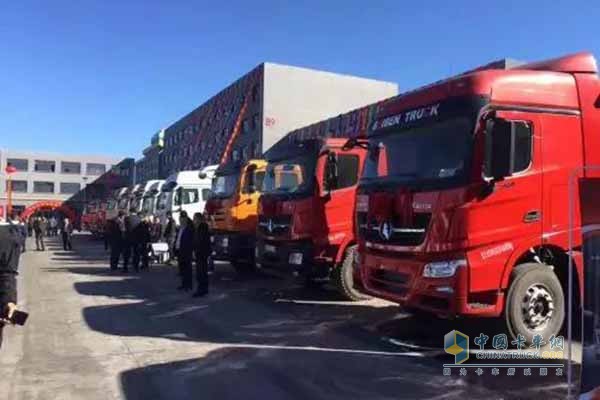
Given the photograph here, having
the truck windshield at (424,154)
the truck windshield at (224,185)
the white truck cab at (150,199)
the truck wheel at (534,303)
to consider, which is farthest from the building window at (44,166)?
the truck wheel at (534,303)

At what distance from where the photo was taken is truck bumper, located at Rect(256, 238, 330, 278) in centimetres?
1068

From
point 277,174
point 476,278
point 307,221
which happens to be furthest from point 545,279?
point 277,174

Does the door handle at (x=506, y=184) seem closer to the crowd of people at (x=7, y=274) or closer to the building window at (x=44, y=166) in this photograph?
the crowd of people at (x=7, y=274)

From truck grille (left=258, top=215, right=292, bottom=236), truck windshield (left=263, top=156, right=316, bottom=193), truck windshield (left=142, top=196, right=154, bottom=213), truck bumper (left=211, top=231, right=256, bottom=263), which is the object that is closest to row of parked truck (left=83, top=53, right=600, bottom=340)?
truck windshield (left=263, top=156, right=316, bottom=193)

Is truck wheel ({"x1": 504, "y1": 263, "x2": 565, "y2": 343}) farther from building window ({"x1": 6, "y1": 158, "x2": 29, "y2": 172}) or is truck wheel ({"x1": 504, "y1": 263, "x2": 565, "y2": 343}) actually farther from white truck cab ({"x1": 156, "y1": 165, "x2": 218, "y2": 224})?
building window ({"x1": 6, "y1": 158, "x2": 29, "y2": 172})

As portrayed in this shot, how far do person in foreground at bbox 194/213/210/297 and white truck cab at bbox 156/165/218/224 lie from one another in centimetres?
837

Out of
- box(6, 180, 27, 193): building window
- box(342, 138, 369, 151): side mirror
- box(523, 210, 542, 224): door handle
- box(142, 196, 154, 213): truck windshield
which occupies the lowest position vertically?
box(523, 210, 542, 224): door handle

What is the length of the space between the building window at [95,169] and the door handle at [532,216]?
3894 inches

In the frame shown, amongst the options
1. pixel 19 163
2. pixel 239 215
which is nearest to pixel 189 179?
pixel 239 215

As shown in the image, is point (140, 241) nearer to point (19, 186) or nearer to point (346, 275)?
point (346, 275)

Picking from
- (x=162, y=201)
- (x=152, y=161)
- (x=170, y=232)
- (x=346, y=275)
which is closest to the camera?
(x=346, y=275)

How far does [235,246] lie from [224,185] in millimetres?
2244

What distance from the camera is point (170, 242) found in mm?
19391

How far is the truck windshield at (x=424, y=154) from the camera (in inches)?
275
